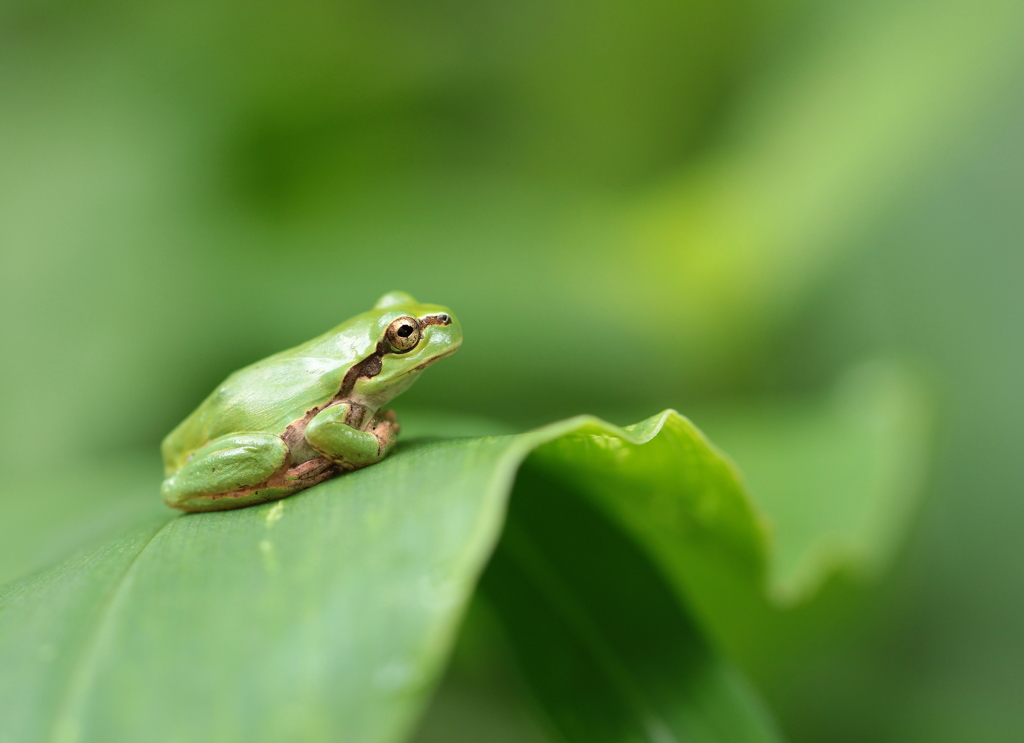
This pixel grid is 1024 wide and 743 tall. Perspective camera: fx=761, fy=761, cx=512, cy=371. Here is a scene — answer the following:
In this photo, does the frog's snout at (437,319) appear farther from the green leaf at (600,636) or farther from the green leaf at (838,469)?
the green leaf at (838,469)

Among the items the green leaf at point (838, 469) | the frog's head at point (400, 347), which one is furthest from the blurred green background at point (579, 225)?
the frog's head at point (400, 347)

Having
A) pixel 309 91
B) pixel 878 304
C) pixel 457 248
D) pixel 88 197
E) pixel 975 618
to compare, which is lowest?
pixel 975 618

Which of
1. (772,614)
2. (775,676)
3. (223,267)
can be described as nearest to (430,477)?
(772,614)

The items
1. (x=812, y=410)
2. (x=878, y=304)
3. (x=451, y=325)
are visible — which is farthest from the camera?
(x=878, y=304)

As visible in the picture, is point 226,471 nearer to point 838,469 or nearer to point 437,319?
point 437,319

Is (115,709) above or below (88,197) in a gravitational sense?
below

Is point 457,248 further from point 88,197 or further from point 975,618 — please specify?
point 975,618

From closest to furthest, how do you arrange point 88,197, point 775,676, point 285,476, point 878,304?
point 285,476
point 775,676
point 88,197
point 878,304
